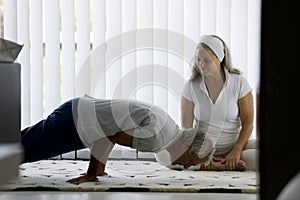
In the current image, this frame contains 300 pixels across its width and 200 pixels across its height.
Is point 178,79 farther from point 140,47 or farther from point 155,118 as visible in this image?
point 155,118

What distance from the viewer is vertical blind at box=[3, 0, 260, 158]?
12.0 feet

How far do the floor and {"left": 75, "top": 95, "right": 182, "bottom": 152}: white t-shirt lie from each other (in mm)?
307

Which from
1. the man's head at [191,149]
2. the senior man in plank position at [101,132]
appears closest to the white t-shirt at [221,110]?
the man's head at [191,149]

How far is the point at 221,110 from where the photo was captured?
11.1 ft

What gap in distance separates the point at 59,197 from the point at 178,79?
131 centimetres

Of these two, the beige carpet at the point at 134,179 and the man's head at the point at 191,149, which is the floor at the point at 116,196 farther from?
the man's head at the point at 191,149

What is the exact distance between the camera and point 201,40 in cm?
349

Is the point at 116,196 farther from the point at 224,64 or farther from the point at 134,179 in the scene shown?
the point at 224,64

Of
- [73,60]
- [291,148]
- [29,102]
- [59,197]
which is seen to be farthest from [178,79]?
[291,148]

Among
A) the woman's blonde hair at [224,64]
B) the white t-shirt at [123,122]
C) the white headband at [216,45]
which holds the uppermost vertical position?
the white headband at [216,45]

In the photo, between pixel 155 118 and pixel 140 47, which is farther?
pixel 140 47

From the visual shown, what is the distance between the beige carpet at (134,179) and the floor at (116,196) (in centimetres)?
4

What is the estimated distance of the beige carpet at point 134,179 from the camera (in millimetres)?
2797

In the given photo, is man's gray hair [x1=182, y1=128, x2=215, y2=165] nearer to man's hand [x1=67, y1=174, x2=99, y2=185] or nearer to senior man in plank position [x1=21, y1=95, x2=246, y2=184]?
senior man in plank position [x1=21, y1=95, x2=246, y2=184]
